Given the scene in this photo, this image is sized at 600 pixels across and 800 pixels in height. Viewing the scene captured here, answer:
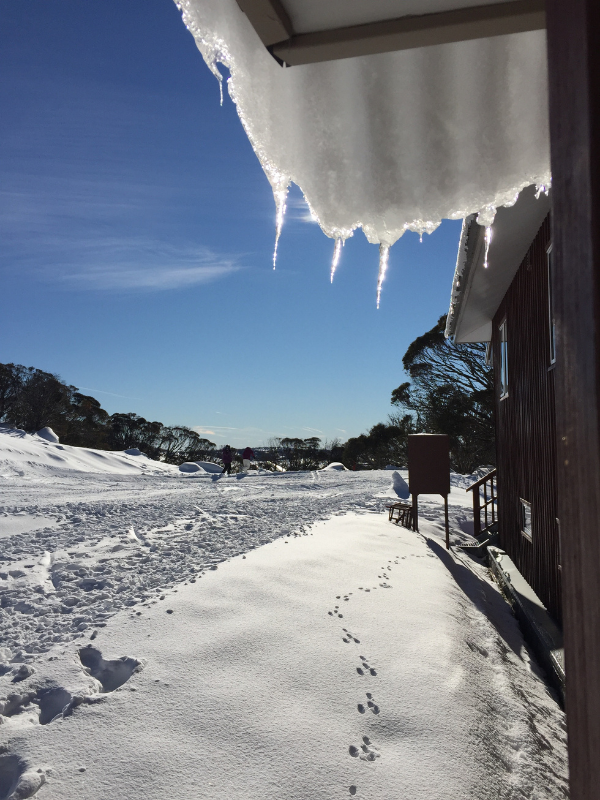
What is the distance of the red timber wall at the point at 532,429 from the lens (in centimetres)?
561

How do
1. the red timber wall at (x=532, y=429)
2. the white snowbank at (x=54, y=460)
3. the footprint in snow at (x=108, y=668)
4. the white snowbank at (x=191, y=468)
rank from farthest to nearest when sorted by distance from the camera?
the white snowbank at (x=191, y=468) → the white snowbank at (x=54, y=460) → the red timber wall at (x=532, y=429) → the footprint in snow at (x=108, y=668)

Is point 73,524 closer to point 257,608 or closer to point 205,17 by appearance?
point 257,608

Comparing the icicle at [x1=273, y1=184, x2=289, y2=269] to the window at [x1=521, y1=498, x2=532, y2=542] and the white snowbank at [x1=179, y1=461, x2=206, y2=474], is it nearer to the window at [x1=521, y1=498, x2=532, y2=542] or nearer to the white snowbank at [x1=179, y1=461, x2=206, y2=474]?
the window at [x1=521, y1=498, x2=532, y2=542]

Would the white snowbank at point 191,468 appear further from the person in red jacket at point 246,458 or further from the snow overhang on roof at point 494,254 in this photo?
the snow overhang on roof at point 494,254

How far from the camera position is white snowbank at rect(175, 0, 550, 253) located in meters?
1.53

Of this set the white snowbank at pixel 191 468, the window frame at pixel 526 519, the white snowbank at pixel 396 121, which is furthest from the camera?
the white snowbank at pixel 191 468

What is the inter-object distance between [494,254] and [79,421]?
33557 millimetres

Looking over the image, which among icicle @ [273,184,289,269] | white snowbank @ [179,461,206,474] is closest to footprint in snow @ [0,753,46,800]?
icicle @ [273,184,289,269]

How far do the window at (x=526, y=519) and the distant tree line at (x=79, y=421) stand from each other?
3005 centimetres

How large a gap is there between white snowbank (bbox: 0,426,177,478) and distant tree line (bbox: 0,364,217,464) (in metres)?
7.55

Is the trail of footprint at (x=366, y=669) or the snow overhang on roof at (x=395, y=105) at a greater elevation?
the snow overhang on roof at (x=395, y=105)

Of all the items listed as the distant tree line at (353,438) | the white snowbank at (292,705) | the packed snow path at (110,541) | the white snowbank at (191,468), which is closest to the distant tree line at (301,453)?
the distant tree line at (353,438)

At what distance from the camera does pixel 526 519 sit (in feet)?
23.5

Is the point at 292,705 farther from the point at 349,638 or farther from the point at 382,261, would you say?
the point at 382,261
